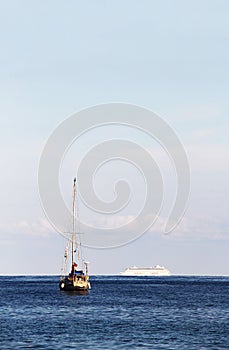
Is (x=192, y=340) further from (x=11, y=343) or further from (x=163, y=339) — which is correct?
(x=11, y=343)

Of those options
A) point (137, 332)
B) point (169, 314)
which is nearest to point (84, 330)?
point (137, 332)

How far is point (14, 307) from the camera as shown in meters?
142

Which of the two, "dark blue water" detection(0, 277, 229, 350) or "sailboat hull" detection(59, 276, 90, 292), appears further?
"sailboat hull" detection(59, 276, 90, 292)

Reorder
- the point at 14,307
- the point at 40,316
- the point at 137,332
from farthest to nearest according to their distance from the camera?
the point at 14,307
the point at 40,316
the point at 137,332

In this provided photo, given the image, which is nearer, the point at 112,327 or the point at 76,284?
the point at 112,327

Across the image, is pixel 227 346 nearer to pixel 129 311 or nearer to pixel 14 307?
pixel 129 311

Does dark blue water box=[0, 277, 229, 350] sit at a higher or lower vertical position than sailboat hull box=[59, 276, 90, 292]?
lower

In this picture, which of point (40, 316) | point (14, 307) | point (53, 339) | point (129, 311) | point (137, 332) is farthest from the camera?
point (14, 307)

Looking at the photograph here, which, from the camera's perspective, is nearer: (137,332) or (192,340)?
(192,340)

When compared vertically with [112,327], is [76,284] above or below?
above

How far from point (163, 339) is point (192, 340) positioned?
3.61 metres

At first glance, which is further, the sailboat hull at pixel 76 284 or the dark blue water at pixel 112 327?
the sailboat hull at pixel 76 284

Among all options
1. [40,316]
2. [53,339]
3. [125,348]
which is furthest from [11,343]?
[40,316]

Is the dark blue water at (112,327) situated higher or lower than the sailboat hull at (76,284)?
lower
